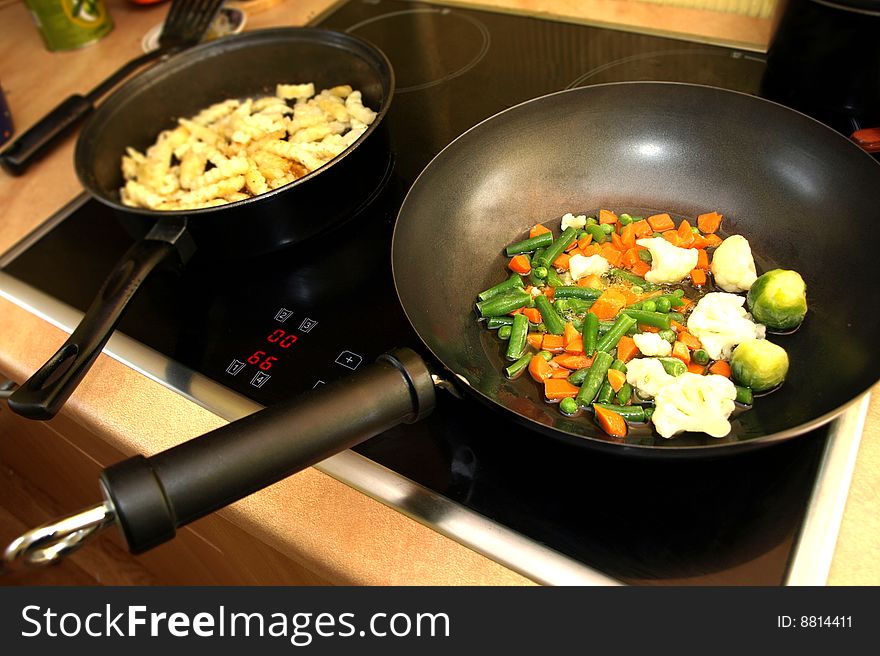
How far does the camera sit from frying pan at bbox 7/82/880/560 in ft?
1.74

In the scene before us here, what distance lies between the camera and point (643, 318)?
0.78 metres

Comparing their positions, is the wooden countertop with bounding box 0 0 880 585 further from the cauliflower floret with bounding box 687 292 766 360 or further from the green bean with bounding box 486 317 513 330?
the green bean with bounding box 486 317 513 330

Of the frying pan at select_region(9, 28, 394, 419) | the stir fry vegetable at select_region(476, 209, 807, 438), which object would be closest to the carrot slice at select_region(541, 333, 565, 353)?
the stir fry vegetable at select_region(476, 209, 807, 438)

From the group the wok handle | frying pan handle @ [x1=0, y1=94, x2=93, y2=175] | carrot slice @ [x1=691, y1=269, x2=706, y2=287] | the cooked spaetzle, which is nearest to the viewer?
the wok handle

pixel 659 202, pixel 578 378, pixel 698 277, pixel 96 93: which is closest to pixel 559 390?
pixel 578 378

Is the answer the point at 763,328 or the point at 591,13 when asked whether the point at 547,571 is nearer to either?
the point at 763,328

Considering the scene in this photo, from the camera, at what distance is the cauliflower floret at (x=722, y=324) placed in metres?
0.72

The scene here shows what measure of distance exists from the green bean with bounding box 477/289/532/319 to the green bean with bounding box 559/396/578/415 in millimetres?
139

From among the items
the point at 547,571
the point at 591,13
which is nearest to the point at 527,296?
the point at 547,571

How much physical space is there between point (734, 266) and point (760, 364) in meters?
0.15

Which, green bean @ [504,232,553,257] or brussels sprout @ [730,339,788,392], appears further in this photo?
green bean @ [504,232,553,257]

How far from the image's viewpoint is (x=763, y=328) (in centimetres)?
73

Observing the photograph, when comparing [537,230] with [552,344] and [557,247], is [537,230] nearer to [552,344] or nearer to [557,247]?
[557,247]

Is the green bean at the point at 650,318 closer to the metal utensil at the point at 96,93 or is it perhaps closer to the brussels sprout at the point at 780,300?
the brussels sprout at the point at 780,300
